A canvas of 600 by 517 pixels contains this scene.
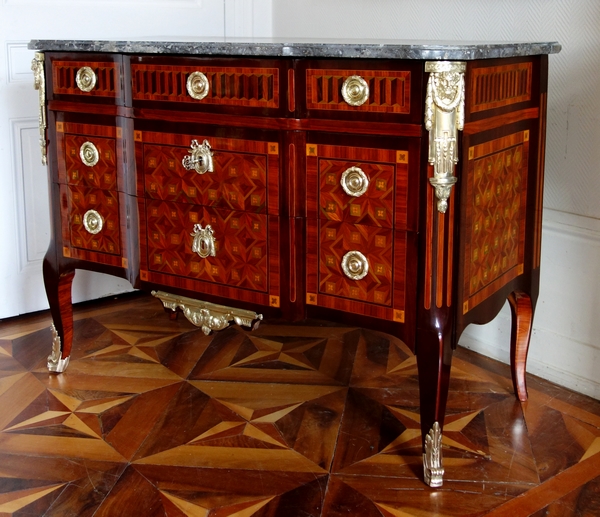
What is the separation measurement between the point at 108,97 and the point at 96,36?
869mm

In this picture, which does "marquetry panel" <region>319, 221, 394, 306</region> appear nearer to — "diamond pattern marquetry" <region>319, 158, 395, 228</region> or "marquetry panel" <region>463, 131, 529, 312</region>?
"diamond pattern marquetry" <region>319, 158, 395, 228</region>

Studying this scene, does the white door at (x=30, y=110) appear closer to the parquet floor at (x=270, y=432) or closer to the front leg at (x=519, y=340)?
the parquet floor at (x=270, y=432)

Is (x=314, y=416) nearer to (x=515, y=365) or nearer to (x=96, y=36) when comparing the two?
(x=515, y=365)

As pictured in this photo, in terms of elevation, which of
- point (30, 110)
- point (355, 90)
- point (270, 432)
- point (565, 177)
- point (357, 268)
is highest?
point (355, 90)

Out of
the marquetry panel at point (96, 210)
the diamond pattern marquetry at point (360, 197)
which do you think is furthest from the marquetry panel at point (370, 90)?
the marquetry panel at point (96, 210)

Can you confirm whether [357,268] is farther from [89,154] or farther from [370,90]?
[89,154]

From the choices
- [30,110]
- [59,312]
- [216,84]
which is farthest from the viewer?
[30,110]

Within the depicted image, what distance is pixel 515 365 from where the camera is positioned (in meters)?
2.09

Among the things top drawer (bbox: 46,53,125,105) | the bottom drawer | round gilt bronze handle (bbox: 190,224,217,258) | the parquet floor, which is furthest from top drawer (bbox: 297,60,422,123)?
the parquet floor

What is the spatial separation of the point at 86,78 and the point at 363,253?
79 cm

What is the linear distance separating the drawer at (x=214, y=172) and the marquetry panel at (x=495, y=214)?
15.7 inches

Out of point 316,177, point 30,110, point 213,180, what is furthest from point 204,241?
point 30,110

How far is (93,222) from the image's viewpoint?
2082 millimetres

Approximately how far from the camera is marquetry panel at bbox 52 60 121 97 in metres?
1.94
